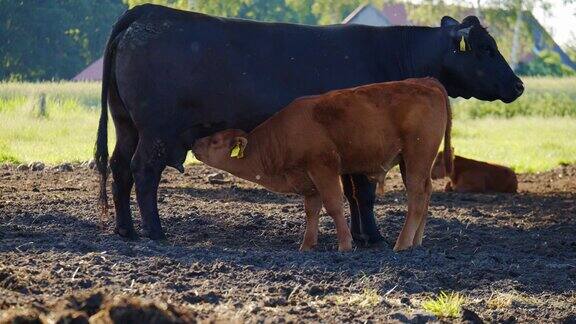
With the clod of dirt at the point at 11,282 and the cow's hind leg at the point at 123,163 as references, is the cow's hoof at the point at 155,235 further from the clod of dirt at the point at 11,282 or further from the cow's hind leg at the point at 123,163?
the clod of dirt at the point at 11,282

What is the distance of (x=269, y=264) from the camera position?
8914 mm

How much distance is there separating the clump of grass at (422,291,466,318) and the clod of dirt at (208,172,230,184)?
8675 mm

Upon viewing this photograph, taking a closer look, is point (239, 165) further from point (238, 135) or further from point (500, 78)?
point (500, 78)

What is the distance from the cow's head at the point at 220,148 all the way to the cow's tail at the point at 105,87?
108 centimetres

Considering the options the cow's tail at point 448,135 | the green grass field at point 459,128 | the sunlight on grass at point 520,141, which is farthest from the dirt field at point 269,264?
the sunlight on grass at point 520,141

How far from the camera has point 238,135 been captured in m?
10.5

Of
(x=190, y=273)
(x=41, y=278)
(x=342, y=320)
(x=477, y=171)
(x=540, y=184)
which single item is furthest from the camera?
(x=540, y=184)

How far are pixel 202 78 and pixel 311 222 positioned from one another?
157 cm

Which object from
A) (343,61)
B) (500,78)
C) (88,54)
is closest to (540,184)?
(500,78)

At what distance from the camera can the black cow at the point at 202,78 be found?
35.2 ft

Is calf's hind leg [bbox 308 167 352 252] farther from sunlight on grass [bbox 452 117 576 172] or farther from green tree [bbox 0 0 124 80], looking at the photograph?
green tree [bbox 0 0 124 80]

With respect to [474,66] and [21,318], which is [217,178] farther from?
[21,318]

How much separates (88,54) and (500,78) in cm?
5296

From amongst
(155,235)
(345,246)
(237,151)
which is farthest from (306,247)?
(155,235)
